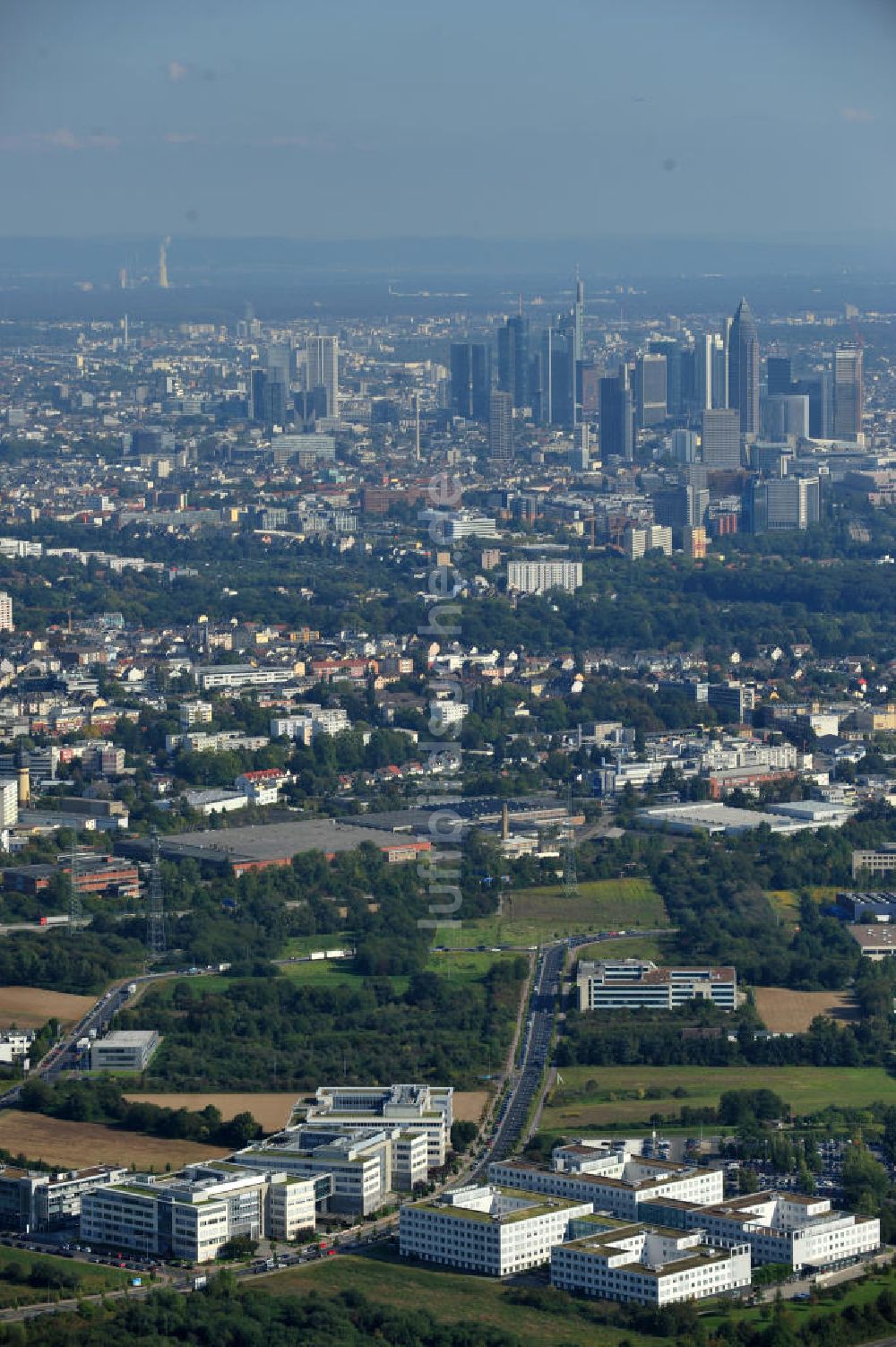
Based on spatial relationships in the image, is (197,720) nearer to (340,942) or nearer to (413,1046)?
(340,942)

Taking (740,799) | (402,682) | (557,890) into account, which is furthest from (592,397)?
(557,890)

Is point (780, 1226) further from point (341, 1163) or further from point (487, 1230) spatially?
point (341, 1163)

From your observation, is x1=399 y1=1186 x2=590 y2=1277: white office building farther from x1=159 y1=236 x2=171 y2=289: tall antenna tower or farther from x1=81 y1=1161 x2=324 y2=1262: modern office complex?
x1=159 y1=236 x2=171 y2=289: tall antenna tower

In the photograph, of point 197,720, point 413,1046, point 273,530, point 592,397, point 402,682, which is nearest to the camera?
point 413,1046

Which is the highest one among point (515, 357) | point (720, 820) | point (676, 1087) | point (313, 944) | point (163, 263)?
point (163, 263)

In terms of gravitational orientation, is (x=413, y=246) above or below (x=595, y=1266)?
above

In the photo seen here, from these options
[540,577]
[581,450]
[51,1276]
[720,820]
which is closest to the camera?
[51,1276]

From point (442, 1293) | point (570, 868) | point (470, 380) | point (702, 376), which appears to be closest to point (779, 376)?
point (702, 376)
